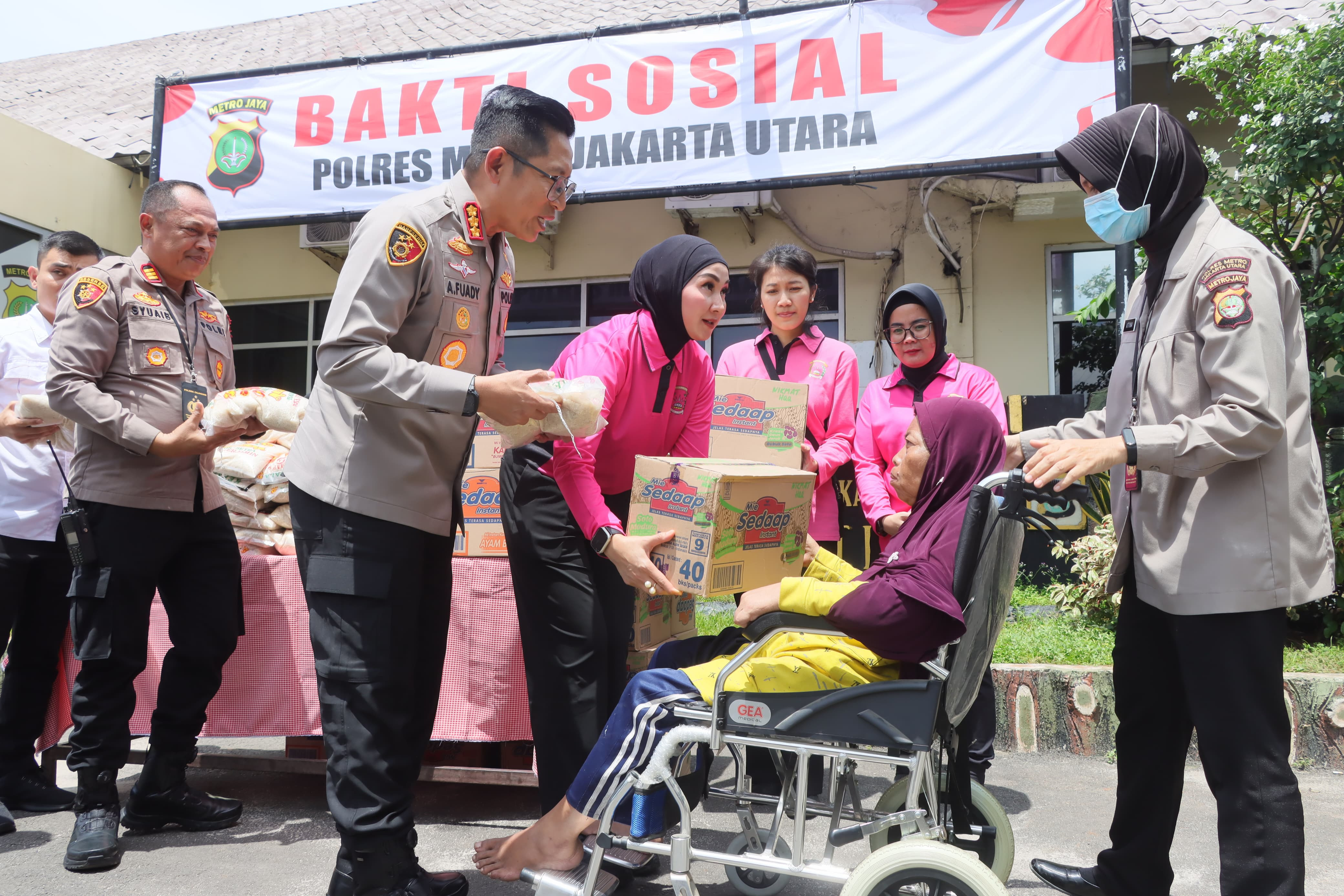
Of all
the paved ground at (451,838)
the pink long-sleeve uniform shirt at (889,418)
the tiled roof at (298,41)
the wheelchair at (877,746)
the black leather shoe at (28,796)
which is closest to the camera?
the wheelchair at (877,746)

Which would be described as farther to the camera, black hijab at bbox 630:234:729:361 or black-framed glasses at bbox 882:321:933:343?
black-framed glasses at bbox 882:321:933:343

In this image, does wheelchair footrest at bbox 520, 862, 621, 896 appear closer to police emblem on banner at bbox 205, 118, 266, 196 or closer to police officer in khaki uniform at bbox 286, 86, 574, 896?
police officer in khaki uniform at bbox 286, 86, 574, 896

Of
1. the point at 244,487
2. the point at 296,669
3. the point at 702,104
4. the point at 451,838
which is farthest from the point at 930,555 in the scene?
the point at 702,104

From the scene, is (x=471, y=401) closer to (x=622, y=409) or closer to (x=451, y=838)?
(x=622, y=409)

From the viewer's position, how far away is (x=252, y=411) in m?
3.06

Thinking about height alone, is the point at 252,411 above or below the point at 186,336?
below

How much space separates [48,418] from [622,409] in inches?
83.8

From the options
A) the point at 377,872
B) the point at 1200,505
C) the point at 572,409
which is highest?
the point at 572,409

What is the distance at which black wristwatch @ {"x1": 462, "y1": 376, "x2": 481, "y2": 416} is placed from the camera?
2260 mm

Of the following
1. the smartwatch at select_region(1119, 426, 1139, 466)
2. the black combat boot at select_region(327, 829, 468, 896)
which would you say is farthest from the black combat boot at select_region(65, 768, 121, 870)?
the smartwatch at select_region(1119, 426, 1139, 466)

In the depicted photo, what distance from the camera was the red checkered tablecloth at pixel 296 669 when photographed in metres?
3.55

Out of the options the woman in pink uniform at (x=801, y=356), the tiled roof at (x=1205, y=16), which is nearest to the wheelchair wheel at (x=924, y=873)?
the woman in pink uniform at (x=801, y=356)

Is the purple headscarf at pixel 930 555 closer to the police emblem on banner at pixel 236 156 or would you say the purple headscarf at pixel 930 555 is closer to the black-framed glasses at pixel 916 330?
the black-framed glasses at pixel 916 330

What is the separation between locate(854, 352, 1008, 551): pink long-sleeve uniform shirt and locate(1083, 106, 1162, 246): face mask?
4.25 feet
